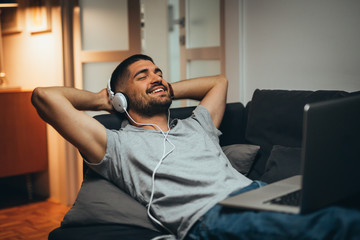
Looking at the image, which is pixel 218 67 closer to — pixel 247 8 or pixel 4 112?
pixel 247 8

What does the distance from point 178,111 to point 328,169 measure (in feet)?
3.69

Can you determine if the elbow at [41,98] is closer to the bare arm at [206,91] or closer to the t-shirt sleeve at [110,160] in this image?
the t-shirt sleeve at [110,160]

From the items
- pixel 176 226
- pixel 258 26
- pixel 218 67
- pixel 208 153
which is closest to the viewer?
pixel 176 226

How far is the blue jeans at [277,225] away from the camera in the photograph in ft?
3.47

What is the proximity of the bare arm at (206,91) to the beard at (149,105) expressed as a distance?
0.80ft

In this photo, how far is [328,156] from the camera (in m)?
1.04

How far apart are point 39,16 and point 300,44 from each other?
2.06m

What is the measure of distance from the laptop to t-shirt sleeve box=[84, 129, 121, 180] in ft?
1.98

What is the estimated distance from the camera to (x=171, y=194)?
150 cm

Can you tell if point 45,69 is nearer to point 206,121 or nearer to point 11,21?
point 11,21

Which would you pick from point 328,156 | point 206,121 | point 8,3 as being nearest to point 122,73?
point 206,121

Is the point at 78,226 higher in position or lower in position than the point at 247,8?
lower

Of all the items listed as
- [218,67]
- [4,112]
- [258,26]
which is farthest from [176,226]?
[4,112]

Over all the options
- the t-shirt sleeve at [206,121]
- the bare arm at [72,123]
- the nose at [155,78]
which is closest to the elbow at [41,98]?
the bare arm at [72,123]
